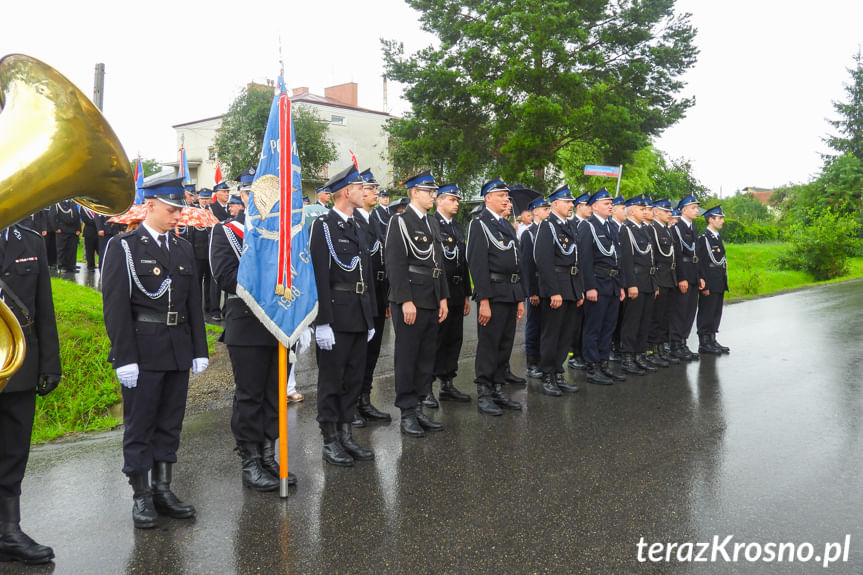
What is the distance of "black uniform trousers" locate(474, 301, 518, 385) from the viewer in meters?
6.23

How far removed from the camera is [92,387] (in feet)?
20.9

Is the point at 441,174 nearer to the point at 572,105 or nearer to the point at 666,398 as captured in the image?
the point at 572,105

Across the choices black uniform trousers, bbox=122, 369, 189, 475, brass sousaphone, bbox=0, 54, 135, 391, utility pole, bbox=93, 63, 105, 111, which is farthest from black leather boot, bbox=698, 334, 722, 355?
utility pole, bbox=93, 63, 105, 111

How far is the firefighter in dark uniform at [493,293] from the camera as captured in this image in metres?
6.20

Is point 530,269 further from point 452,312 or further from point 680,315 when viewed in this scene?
point 680,315

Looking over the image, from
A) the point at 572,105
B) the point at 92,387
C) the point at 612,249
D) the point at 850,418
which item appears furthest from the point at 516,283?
the point at 572,105

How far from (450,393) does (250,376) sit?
274 cm

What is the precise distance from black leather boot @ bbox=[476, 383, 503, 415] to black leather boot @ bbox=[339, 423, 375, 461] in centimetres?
147

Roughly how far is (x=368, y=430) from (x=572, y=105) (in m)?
14.5

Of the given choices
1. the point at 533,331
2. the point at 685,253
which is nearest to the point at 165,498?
the point at 533,331

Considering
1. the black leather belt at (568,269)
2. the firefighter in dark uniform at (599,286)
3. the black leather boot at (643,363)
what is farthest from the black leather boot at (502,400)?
the black leather boot at (643,363)

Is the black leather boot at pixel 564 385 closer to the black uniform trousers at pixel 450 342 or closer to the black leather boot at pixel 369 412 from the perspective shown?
the black uniform trousers at pixel 450 342

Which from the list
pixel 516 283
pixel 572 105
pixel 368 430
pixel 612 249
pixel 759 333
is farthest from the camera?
pixel 572 105

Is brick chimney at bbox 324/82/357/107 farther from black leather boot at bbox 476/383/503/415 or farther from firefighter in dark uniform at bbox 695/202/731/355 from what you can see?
black leather boot at bbox 476/383/503/415
